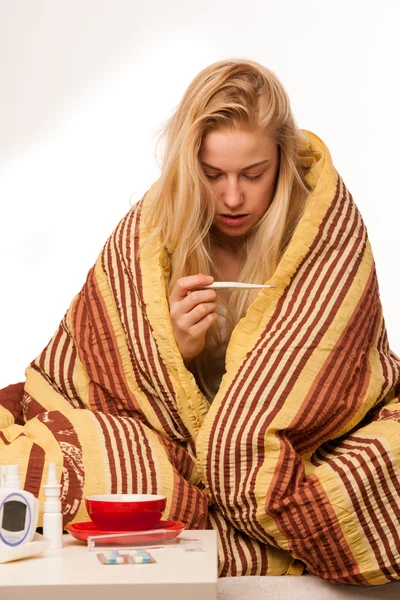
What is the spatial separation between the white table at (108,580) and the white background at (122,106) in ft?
6.48

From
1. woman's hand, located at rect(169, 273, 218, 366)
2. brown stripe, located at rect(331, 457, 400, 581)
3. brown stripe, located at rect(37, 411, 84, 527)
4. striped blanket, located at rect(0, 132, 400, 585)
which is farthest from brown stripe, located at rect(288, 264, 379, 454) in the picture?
brown stripe, located at rect(37, 411, 84, 527)

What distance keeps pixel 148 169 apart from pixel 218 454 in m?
1.56

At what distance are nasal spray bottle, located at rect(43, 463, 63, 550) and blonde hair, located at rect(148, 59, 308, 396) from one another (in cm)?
71

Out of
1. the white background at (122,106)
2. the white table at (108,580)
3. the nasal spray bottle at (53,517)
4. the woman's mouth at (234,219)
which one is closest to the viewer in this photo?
the white table at (108,580)

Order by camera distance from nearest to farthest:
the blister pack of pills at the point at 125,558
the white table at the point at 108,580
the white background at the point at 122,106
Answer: the white table at the point at 108,580 → the blister pack of pills at the point at 125,558 → the white background at the point at 122,106

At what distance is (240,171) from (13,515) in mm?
918

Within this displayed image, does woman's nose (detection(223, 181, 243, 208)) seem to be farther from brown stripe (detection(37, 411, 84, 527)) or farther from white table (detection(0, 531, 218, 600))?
white table (detection(0, 531, 218, 600))

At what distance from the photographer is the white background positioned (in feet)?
9.86

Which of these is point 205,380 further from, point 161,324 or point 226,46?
point 226,46

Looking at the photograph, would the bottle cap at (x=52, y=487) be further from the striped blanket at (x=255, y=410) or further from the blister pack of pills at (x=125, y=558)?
the striped blanket at (x=255, y=410)

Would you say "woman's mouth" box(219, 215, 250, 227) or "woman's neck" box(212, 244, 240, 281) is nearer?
"woman's mouth" box(219, 215, 250, 227)

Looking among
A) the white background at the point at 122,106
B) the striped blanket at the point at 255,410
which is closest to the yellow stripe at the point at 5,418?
the striped blanket at the point at 255,410

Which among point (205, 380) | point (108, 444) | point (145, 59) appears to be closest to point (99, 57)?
point (145, 59)

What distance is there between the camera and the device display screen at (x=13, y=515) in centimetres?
122
